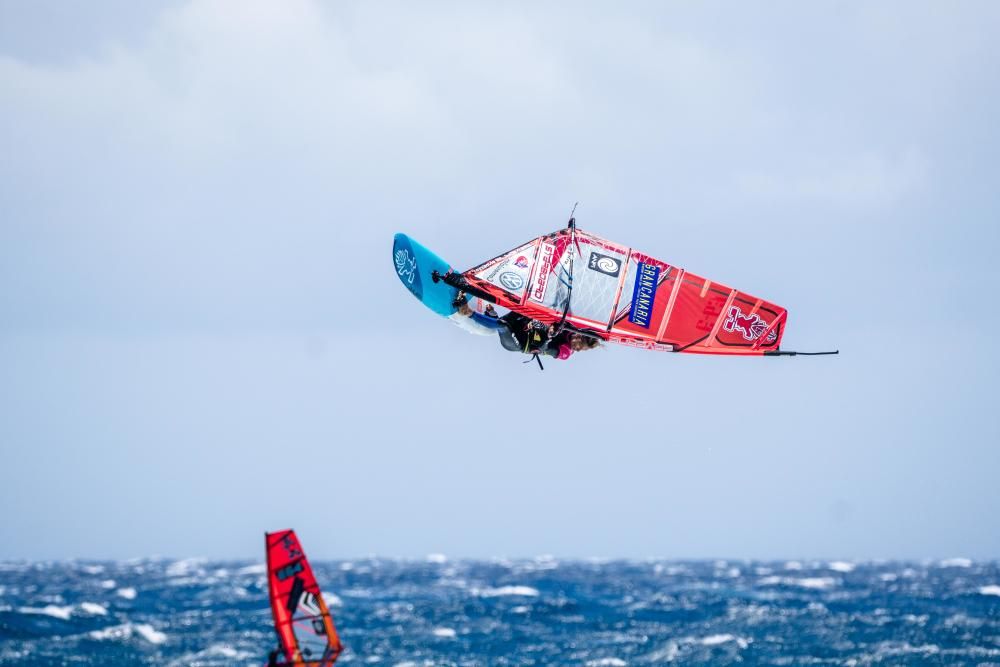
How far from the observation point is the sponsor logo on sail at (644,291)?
1357 inches

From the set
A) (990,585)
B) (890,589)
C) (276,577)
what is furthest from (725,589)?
(276,577)

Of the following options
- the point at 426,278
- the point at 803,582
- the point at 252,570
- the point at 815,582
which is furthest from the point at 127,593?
the point at 426,278

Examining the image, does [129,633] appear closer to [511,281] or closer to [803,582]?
[511,281]

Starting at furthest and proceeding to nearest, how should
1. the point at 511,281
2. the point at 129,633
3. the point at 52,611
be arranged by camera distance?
the point at 52,611, the point at 129,633, the point at 511,281

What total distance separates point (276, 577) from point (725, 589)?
285 feet

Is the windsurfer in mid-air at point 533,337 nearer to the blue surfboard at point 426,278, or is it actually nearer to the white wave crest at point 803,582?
the blue surfboard at point 426,278

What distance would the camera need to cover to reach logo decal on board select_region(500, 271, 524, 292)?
33719mm

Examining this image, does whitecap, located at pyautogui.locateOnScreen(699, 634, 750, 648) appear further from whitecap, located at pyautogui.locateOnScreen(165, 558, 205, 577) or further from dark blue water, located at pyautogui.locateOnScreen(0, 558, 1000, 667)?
whitecap, located at pyautogui.locateOnScreen(165, 558, 205, 577)

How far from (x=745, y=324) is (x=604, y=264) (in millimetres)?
4637

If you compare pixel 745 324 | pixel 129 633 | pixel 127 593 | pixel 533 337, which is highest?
pixel 745 324

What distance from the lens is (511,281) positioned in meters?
33.8

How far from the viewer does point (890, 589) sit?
122688 mm

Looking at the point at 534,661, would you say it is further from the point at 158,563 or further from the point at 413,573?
the point at 158,563

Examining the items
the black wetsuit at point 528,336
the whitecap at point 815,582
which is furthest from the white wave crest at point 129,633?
the whitecap at point 815,582
